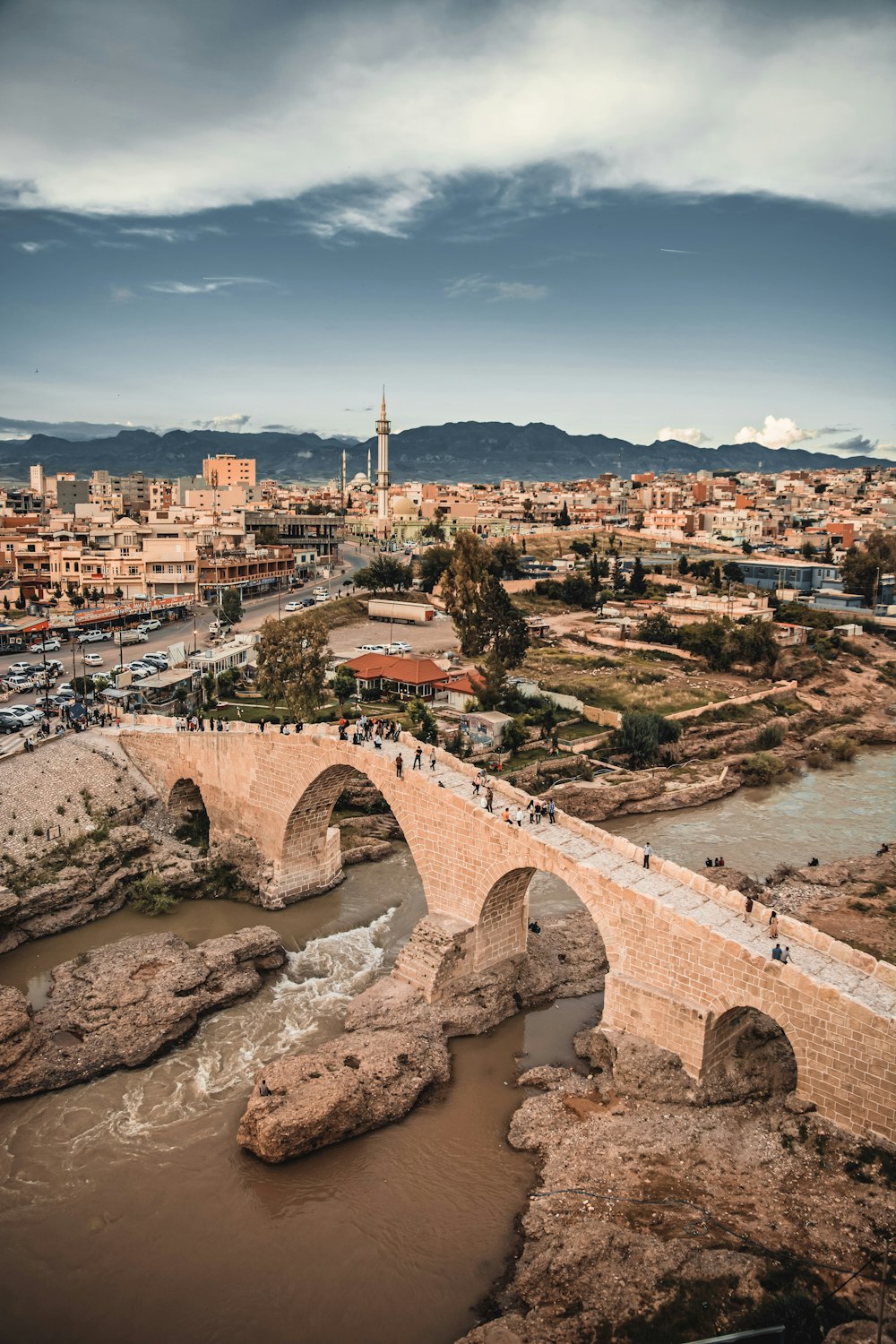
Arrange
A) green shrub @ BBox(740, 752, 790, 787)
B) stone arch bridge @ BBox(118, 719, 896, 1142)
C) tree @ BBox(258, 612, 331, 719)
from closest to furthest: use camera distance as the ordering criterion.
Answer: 1. stone arch bridge @ BBox(118, 719, 896, 1142)
2. tree @ BBox(258, 612, 331, 719)
3. green shrub @ BBox(740, 752, 790, 787)

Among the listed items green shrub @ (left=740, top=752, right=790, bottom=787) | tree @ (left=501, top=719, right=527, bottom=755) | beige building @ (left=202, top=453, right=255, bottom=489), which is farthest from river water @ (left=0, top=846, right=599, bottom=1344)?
beige building @ (left=202, top=453, right=255, bottom=489)

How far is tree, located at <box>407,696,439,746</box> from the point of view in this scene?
1054 inches

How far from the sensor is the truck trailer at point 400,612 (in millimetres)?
48056

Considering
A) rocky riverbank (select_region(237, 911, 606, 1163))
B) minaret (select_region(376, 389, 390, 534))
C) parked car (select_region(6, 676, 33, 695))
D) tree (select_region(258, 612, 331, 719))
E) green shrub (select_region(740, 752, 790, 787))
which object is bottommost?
green shrub (select_region(740, 752, 790, 787))

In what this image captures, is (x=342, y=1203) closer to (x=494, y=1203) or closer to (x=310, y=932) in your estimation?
(x=494, y=1203)

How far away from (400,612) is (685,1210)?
39515mm

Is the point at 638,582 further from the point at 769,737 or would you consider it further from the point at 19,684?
the point at 19,684

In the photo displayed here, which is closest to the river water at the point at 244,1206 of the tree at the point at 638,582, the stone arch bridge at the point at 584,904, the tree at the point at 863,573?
the stone arch bridge at the point at 584,904

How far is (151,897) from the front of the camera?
18578 mm

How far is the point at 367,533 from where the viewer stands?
296ft

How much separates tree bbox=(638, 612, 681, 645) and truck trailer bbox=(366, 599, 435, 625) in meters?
11.1

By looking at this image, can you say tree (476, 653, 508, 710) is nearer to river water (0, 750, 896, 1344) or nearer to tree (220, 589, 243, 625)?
tree (220, 589, 243, 625)

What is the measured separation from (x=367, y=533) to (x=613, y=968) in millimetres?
80103

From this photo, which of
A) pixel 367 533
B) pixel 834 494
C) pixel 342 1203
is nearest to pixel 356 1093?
pixel 342 1203
